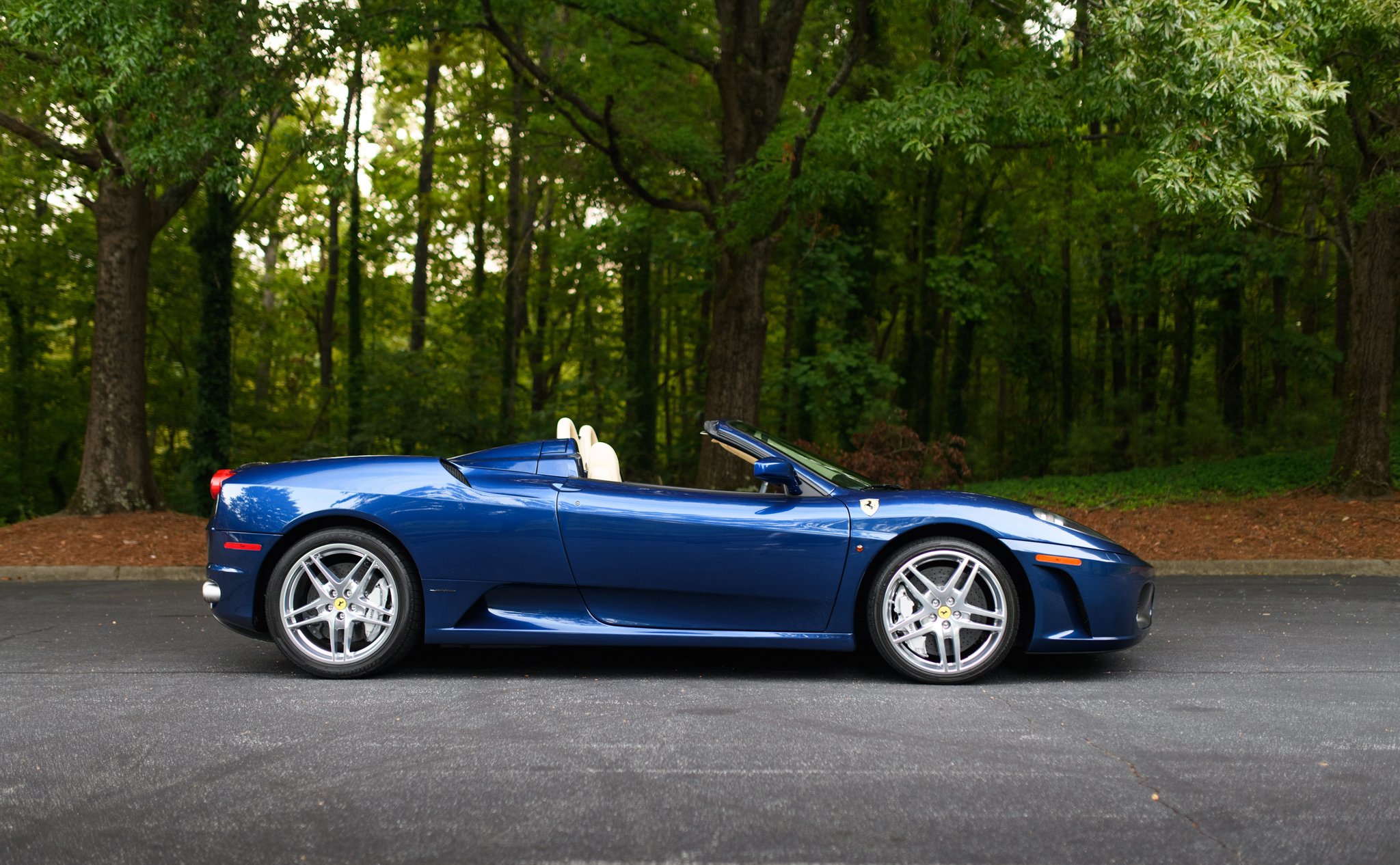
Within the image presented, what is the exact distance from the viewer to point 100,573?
948 cm

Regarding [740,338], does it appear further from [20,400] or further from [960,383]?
[20,400]

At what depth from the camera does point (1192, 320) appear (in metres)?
28.3

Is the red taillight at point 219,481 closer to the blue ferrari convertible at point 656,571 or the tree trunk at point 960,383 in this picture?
the blue ferrari convertible at point 656,571

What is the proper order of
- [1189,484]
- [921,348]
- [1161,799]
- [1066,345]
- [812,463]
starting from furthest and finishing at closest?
[1066,345] → [921,348] → [1189,484] → [812,463] → [1161,799]

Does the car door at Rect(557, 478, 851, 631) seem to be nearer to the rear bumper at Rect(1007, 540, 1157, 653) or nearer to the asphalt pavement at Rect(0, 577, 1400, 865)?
the asphalt pavement at Rect(0, 577, 1400, 865)

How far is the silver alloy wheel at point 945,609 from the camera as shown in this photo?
Answer: 4.68 m

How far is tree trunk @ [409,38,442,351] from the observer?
83.5ft

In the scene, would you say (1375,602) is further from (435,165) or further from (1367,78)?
(435,165)

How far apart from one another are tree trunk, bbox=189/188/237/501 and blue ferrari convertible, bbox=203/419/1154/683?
47.3 feet

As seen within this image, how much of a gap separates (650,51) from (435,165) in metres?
14.2

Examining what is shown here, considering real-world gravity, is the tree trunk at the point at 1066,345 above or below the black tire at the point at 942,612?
above

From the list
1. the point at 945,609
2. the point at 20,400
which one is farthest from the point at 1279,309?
the point at 20,400

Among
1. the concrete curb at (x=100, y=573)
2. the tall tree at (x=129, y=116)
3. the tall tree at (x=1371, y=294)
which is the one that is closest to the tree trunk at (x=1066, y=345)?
the tall tree at (x=1371, y=294)

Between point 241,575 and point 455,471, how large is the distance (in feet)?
3.36
